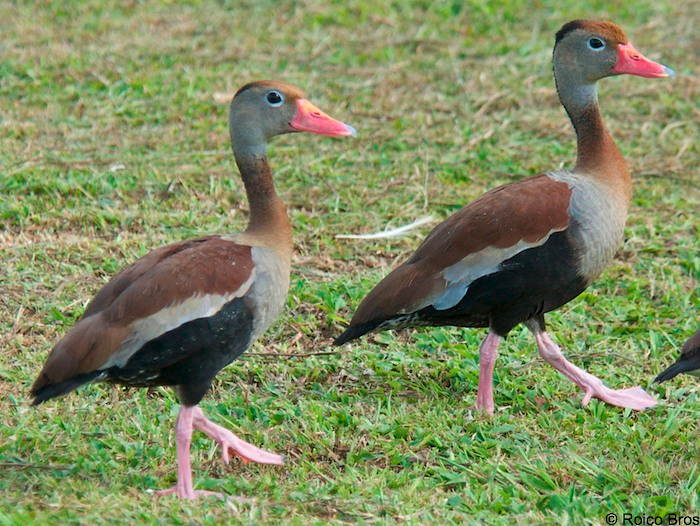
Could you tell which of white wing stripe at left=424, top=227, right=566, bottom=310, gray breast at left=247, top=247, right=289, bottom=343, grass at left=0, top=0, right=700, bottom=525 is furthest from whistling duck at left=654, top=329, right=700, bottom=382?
gray breast at left=247, top=247, right=289, bottom=343

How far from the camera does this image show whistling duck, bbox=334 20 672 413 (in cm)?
508

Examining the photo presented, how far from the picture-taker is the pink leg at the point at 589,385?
16.9ft

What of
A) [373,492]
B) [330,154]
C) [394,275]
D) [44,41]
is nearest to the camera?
[373,492]

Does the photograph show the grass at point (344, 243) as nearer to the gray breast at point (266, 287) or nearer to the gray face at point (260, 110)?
the gray breast at point (266, 287)

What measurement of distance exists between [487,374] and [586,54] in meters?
1.60

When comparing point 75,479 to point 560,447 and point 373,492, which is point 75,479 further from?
point 560,447

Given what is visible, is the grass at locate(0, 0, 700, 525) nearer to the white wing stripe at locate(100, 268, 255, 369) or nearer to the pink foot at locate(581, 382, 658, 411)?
the pink foot at locate(581, 382, 658, 411)

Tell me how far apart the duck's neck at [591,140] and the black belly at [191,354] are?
1809mm

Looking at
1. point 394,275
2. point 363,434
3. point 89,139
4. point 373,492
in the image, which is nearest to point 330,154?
point 89,139

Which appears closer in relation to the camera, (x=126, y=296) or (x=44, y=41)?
(x=126, y=296)

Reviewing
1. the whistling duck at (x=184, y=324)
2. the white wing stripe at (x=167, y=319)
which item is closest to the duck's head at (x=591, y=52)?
the whistling duck at (x=184, y=324)

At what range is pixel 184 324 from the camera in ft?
14.4

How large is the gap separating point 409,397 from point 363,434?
19.1 inches

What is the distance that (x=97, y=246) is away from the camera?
6453 millimetres
